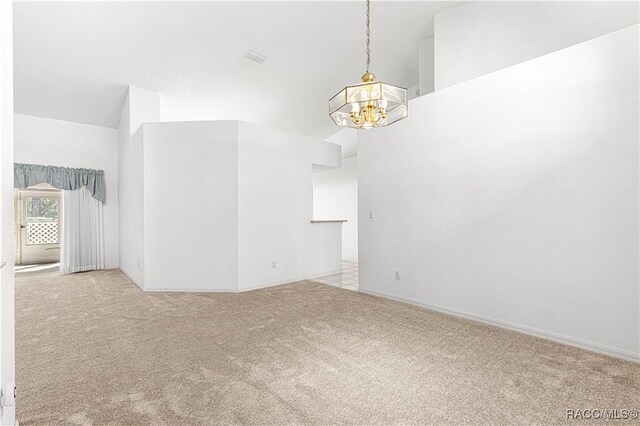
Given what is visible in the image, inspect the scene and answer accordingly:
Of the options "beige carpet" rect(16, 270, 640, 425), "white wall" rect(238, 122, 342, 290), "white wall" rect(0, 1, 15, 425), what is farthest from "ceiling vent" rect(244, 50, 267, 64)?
"beige carpet" rect(16, 270, 640, 425)

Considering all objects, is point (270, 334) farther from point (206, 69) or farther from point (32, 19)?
point (32, 19)

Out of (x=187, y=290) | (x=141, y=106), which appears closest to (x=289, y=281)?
(x=187, y=290)

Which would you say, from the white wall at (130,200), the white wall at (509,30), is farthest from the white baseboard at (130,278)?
the white wall at (509,30)

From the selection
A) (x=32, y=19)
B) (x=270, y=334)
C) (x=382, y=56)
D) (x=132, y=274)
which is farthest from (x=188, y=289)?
(x=382, y=56)

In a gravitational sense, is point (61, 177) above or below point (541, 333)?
above

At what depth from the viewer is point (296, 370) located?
2203 mm

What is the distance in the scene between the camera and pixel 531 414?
1.70m

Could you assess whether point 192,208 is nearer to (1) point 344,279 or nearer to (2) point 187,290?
(2) point 187,290

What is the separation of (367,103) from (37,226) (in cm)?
829

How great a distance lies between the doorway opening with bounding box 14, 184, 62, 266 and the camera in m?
6.71

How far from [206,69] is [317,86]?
2.07 metres

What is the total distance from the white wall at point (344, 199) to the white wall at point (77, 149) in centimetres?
504

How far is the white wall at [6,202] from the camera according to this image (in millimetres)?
1420

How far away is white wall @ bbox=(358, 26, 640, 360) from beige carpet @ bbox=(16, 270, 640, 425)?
331 millimetres
